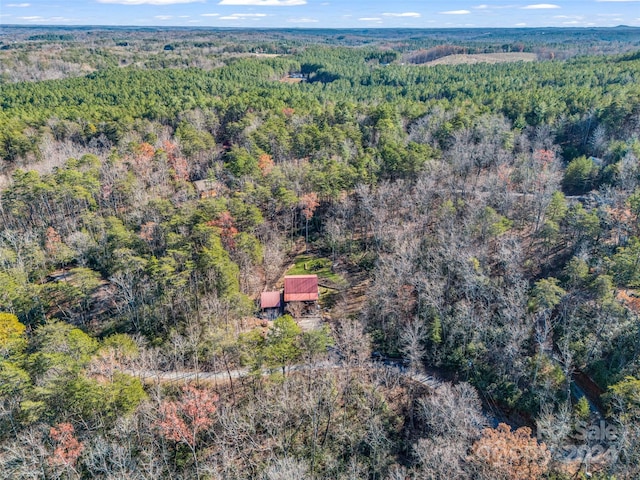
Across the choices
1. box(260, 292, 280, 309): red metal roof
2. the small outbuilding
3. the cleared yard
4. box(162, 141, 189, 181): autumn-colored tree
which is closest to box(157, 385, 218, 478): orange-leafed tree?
the small outbuilding

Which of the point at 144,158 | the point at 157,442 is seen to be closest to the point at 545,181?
the point at 157,442

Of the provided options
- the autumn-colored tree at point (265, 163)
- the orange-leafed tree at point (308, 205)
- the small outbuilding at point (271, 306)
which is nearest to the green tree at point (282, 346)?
the small outbuilding at point (271, 306)

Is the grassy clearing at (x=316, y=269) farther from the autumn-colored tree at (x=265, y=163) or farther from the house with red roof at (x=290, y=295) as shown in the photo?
the autumn-colored tree at (x=265, y=163)

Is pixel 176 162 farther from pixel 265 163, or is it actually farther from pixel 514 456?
pixel 514 456

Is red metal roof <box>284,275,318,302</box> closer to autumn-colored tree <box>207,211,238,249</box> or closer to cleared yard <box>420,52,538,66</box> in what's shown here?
autumn-colored tree <box>207,211,238,249</box>

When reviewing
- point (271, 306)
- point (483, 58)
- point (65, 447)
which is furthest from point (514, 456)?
point (483, 58)

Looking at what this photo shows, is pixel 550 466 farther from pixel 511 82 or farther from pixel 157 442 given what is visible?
pixel 511 82
